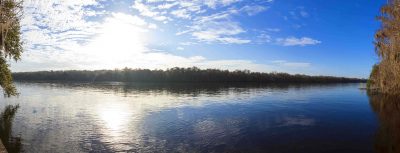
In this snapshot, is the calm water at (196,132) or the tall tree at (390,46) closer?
the calm water at (196,132)

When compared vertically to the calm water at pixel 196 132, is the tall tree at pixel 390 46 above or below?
above

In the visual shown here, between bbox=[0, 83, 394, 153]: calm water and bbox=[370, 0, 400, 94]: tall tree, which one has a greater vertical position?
bbox=[370, 0, 400, 94]: tall tree

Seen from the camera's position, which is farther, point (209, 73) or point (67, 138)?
point (209, 73)

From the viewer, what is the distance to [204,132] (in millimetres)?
27562

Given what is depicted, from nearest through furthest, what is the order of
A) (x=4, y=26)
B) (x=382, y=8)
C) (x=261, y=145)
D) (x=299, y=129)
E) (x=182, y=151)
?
(x=4, y=26) → (x=182, y=151) → (x=261, y=145) → (x=299, y=129) → (x=382, y=8)

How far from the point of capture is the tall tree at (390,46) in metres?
50.1

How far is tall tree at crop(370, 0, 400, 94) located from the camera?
→ 5008cm

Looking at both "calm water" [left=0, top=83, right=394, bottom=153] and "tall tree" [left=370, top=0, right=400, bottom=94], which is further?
"tall tree" [left=370, top=0, right=400, bottom=94]

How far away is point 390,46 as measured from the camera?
5525 centimetres

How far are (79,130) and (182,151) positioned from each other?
11049 mm

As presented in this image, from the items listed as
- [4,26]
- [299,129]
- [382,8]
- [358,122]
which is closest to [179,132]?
[299,129]

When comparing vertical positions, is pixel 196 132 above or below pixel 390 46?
below

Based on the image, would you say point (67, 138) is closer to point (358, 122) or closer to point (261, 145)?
point (261, 145)

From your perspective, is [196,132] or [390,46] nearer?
[196,132]
